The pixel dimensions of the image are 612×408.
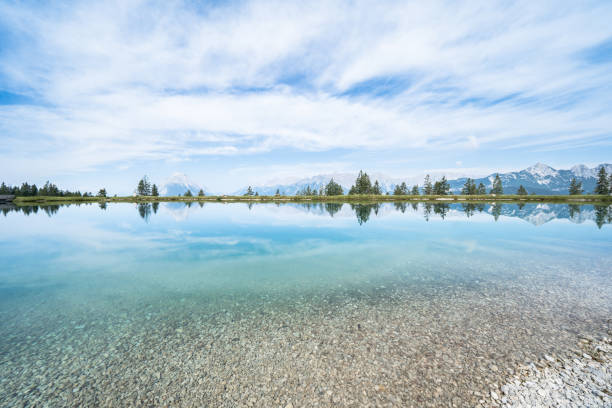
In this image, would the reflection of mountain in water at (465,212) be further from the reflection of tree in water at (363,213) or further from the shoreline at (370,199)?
the shoreline at (370,199)

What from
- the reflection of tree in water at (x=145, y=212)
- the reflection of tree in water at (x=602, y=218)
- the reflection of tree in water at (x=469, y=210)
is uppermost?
the reflection of tree in water at (x=145, y=212)

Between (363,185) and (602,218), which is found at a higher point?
(363,185)

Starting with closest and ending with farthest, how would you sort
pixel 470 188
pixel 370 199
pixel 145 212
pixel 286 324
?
pixel 286 324
pixel 145 212
pixel 370 199
pixel 470 188

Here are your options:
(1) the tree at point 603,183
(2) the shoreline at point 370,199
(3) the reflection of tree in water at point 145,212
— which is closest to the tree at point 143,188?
(2) the shoreline at point 370,199

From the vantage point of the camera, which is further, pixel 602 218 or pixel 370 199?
pixel 370 199

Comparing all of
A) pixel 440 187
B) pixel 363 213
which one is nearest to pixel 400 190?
pixel 440 187

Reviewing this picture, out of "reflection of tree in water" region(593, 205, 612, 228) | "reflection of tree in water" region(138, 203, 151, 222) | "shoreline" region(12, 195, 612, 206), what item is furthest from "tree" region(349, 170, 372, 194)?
"reflection of tree in water" region(138, 203, 151, 222)

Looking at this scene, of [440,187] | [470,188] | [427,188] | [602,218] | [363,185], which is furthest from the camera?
[427,188]

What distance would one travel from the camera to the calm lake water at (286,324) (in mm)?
7051

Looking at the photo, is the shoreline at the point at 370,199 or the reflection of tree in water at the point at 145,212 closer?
the reflection of tree in water at the point at 145,212

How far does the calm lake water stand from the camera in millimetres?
7051

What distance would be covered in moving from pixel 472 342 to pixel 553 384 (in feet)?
7.10

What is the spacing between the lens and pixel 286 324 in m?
10.4

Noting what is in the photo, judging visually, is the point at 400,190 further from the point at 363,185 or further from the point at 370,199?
the point at 370,199
